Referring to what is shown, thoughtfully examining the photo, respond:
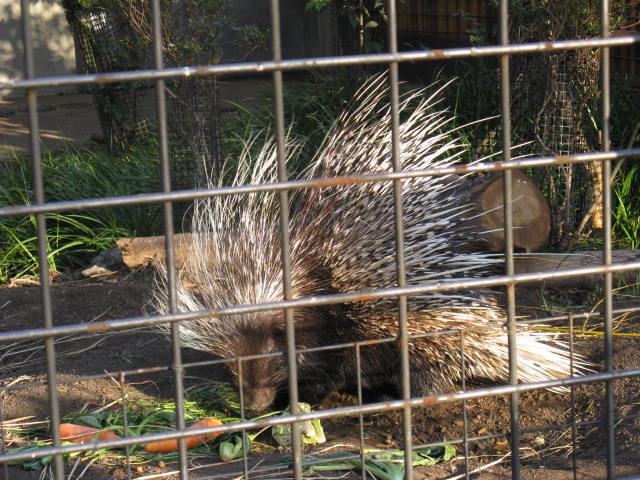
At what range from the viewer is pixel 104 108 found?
631 cm

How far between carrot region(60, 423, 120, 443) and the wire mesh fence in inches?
3.8

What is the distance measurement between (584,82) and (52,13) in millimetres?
8373

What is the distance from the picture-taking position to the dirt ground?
101 inches

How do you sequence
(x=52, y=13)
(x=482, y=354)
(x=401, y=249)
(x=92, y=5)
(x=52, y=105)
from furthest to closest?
(x=52, y=13)
(x=52, y=105)
(x=92, y=5)
(x=482, y=354)
(x=401, y=249)

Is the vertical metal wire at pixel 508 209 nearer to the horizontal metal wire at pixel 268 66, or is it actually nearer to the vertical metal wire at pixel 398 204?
the horizontal metal wire at pixel 268 66

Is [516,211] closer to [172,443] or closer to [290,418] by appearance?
[172,443]

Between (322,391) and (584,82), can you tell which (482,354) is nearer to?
(322,391)

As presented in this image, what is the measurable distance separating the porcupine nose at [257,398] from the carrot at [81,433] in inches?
19.4

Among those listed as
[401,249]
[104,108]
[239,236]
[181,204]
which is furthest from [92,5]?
[401,249]

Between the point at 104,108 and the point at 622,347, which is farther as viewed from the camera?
the point at 104,108

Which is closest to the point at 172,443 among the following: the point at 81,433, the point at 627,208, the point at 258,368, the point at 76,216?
the point at 81,433

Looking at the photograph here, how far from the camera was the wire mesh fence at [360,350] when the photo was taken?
154 centimetres

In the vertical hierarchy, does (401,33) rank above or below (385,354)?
above

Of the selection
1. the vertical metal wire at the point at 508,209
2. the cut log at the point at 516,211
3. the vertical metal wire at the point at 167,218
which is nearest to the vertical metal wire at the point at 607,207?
the vertical metal wire at the point at 508,209
